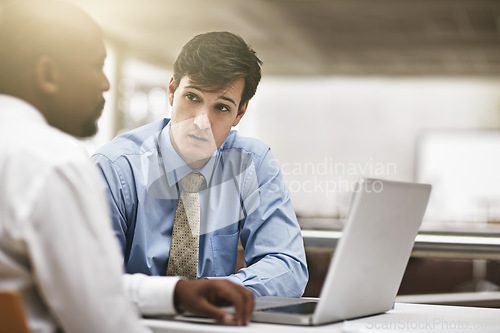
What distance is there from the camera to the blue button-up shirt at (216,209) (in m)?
1.54

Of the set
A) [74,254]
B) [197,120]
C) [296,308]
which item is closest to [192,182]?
[197,120]

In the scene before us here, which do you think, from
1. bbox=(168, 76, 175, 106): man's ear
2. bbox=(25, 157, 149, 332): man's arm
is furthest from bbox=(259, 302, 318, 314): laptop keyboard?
bbox=(168, 76, 175, 106): man's ear

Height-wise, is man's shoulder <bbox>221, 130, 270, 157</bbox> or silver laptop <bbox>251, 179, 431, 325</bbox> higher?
man's shoulder <bbox>221, 130, 270, 157</bbox>

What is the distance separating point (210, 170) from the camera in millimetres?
1723

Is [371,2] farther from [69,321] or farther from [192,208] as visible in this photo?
[69,321]

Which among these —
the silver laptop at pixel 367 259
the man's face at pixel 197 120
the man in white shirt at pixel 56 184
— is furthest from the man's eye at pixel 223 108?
the man in white shirt at pixel 56 184

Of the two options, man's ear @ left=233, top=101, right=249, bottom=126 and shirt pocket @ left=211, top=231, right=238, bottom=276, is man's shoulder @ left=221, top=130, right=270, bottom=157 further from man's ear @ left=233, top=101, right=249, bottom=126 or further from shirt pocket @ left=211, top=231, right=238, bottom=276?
shirt pocket @ left=211, top=231, right=238, bottom=276

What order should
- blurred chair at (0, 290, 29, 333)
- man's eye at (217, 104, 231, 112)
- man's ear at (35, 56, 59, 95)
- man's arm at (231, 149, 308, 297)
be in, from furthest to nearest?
man's eye at (217, 104, 231, 112)
man's arm at (231, 149, 308, 297)
man's ear at (35, 56, 59, 95)
blurred chair at (0, 290, 29, 333)

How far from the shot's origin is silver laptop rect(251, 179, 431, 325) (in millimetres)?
991

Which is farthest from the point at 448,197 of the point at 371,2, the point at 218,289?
the point at 218,289

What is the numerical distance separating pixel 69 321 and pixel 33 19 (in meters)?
0.45

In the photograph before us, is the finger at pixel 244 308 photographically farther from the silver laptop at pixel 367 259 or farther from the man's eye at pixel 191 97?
the man's eye at pixel 191 97

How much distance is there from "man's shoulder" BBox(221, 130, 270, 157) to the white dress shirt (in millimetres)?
1007

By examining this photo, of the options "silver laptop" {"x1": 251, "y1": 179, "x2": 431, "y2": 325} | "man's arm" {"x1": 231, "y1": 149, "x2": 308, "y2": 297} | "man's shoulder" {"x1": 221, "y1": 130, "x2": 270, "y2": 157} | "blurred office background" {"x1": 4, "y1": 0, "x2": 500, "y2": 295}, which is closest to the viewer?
"silver laptop" {"x1": 251, "y1": 179, "x2": 431, "y2": 325}
